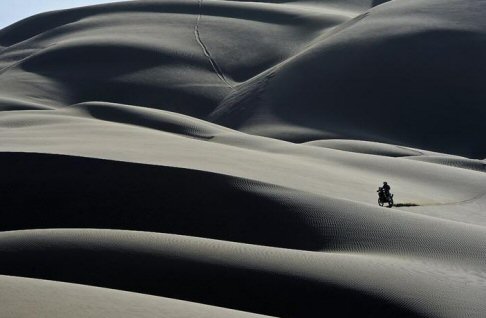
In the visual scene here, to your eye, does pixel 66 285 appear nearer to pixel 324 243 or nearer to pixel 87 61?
pixel 324 243

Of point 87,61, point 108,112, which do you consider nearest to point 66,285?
point 108,112

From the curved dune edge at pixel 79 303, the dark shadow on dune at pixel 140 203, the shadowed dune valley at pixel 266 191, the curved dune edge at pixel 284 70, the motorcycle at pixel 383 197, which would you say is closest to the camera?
the curved dune edge at pixel 79 303

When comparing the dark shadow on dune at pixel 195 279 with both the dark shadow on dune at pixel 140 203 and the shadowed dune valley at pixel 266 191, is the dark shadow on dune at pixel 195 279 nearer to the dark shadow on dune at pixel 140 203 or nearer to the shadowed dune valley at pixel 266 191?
the shadowed dune valley at pixel 266 191

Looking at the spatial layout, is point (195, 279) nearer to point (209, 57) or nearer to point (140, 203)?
point (140, 203)

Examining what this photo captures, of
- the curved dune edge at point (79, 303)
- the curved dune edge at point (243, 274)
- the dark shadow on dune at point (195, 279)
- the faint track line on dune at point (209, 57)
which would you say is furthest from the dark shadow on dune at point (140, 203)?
the faint track line on dune at point (209, 57)

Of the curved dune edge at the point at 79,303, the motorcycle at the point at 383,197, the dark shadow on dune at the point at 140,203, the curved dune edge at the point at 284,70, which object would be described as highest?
the curved dune edge at the point at 284,70

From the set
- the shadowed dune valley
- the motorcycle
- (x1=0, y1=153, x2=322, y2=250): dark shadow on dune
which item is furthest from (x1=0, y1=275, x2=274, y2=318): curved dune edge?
the motorcycle

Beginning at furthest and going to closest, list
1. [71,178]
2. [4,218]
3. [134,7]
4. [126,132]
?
[134,7], [126,132], [71,178], [4,218]
